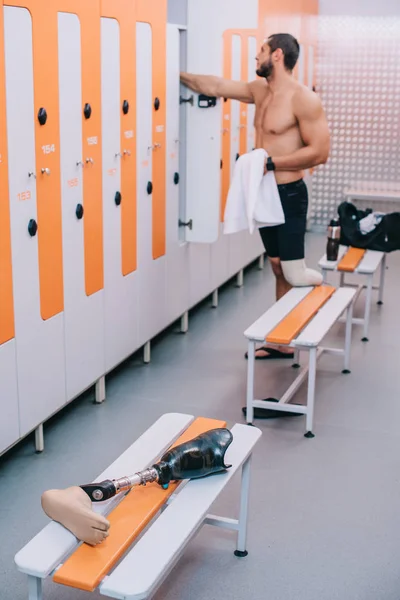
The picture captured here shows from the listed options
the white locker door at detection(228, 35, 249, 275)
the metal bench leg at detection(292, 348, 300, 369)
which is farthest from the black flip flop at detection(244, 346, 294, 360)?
the white locker door at detection(228, 35, 249, 275)

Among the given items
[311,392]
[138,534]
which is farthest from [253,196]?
[138,534]

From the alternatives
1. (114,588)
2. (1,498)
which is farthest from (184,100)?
(114,588)

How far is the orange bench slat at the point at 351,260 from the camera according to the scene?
592 cm

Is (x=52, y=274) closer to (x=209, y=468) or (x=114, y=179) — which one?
(x=114, y=179)

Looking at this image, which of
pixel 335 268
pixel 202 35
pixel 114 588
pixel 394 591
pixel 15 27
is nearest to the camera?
pixel 114 588

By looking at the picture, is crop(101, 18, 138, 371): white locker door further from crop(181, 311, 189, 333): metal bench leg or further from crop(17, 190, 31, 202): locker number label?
crop(181, 311, 189, 333): metal bench leg

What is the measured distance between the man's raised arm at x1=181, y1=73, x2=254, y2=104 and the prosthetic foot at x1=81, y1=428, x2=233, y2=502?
292 centimetres

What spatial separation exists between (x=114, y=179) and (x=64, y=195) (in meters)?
0.59

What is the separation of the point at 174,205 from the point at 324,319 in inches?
55.2

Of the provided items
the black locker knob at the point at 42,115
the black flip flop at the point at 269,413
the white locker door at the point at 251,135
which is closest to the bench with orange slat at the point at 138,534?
the black flip flop at the point at 269,413

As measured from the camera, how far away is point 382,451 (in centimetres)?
430

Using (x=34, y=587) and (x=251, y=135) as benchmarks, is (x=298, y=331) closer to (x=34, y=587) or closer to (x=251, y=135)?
(x=34, y=587)

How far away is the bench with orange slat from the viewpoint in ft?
7.86

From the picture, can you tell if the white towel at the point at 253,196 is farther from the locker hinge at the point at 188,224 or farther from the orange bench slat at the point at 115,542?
the orange bench slat at the point at 115,542
